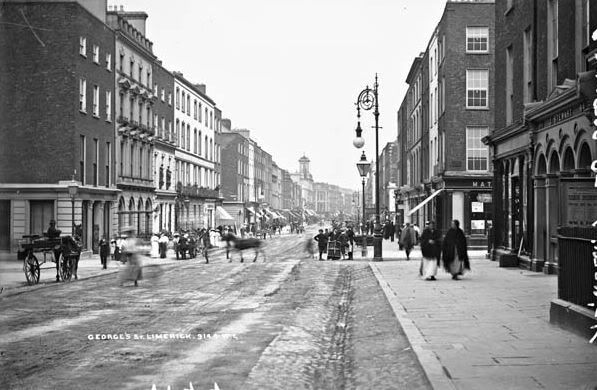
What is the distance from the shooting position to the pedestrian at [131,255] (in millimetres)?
14219

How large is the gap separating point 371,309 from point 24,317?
6.97 m

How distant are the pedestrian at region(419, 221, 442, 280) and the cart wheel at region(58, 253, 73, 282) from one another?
35.6 feet

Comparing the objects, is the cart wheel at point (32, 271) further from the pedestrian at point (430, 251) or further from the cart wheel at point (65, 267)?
the pedestrian at point (430, 251)

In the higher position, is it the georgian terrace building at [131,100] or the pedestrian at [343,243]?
the georgian terrace building at [131,100]

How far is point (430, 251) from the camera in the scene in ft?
66.0

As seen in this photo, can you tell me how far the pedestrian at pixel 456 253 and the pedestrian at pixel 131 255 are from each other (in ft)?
29.5

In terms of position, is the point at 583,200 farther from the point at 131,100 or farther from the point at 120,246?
the point at 120,246

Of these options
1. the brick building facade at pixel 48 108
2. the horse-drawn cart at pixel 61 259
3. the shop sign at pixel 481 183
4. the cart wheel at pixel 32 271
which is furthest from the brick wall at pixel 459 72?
the brick building facade at pixel 48 108

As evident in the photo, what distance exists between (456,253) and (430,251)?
2.56ft

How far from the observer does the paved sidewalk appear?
7.29 meters

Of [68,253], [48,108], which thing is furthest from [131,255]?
[48,108]

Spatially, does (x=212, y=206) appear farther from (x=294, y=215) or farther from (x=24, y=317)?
(x=294, y=215)

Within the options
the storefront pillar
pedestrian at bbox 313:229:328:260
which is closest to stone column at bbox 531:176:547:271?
the storefront pillar

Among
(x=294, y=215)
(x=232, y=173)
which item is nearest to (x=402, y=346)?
(x=232, y=173)
